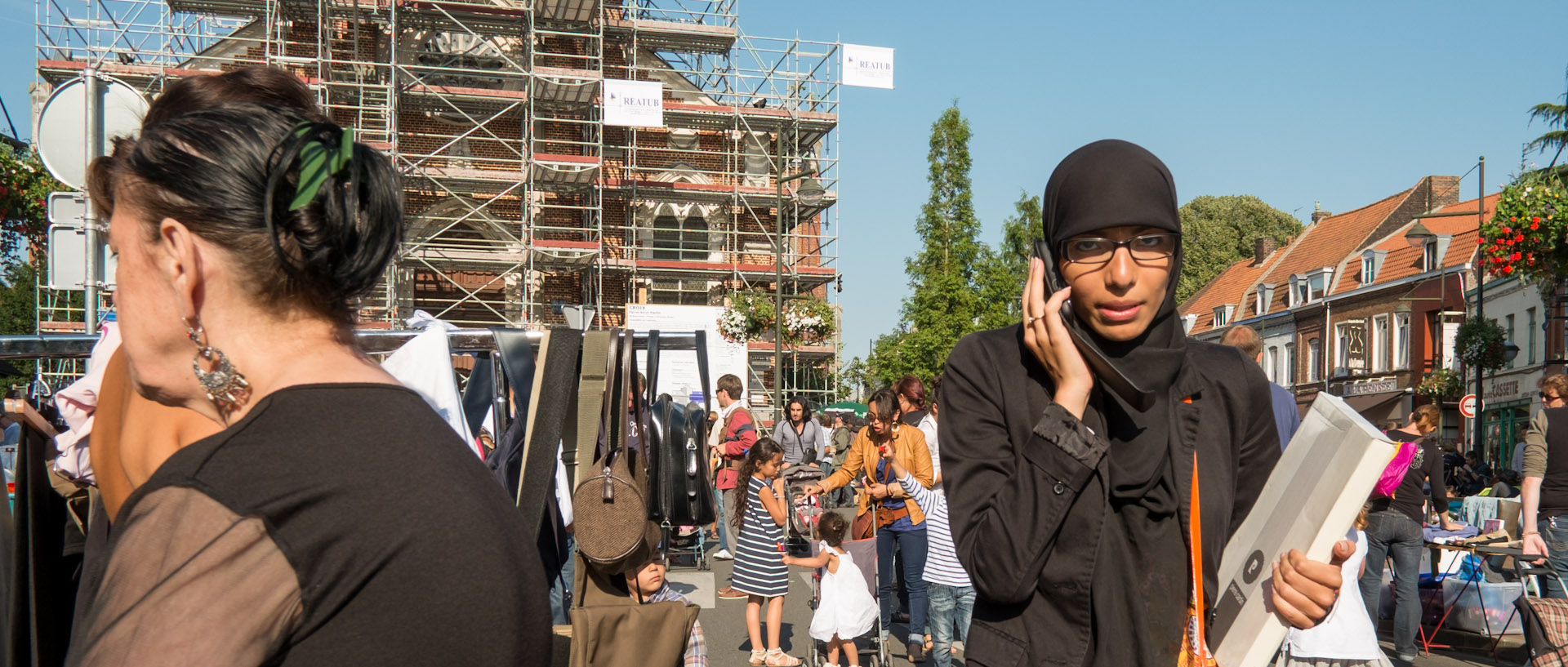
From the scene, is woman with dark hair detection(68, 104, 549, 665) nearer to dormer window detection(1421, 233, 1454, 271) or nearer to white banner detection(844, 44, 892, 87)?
white banner detection(844, 44, 892, 87)

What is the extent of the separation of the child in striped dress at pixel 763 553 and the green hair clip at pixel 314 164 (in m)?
7.86

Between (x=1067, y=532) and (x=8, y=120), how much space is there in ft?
45.2

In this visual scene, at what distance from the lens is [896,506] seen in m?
9.55

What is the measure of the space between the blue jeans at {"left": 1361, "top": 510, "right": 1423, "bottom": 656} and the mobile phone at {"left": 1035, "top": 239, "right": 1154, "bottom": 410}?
7995 mm

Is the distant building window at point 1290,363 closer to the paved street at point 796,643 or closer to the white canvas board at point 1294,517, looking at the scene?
the paved street at point 796,643

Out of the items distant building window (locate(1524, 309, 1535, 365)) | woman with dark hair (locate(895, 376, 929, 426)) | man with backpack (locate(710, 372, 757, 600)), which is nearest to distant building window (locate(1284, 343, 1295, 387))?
distant building window (locate(1524, 309, 1535, 365))

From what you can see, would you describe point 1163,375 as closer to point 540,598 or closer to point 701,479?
point 540,598

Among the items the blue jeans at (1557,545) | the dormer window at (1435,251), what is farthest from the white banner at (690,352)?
the dormer window at (1435,251)

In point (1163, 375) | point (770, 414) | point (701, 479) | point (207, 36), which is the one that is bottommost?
point (770, 414)

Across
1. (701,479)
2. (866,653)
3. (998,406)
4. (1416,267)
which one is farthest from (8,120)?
(1416,267)

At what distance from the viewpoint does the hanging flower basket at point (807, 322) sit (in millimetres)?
33312

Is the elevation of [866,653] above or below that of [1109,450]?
below

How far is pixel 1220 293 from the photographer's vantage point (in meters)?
69.4

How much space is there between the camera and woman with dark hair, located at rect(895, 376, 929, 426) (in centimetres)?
1027
